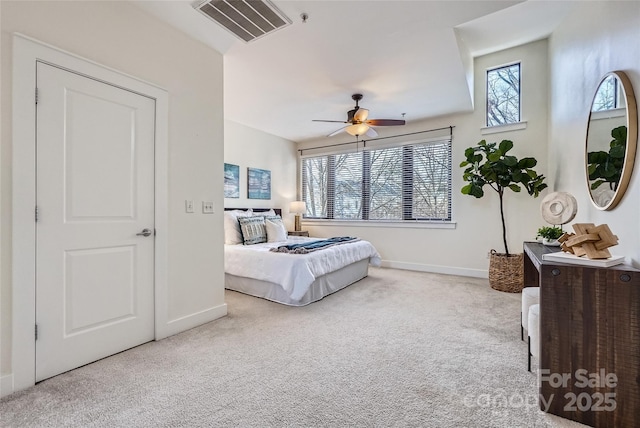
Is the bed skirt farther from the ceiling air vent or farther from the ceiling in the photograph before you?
the ceiling air vent

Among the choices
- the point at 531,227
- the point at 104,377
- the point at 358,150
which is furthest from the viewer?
the point at 358,150

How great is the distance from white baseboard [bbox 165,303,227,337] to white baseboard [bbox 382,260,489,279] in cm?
330

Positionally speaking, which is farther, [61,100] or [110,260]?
[110,260]

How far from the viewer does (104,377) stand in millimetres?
1812

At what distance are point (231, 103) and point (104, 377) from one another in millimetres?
3564

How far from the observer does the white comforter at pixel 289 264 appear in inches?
123

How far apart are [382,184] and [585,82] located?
Result: 326 cm

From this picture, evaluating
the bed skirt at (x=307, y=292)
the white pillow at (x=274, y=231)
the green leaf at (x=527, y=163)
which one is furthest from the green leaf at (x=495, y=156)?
the white pillow at (x=274, y=231)

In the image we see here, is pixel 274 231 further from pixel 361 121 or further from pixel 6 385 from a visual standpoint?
pixel 6 385

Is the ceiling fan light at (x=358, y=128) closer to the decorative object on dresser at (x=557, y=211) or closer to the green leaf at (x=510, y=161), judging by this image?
the green leaf at (x=510, y=161)

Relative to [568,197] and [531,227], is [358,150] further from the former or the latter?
[568,197]

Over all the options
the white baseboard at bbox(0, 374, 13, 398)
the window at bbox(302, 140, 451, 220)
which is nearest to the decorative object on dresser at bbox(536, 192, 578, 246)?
the window at bbox(302, 140, 451, 220)

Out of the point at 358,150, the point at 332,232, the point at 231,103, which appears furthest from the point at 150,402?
the point at 358,150

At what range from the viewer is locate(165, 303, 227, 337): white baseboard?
8.02 feet
